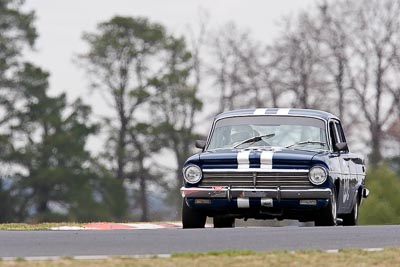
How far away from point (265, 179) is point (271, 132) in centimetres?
134

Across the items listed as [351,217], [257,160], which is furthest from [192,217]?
[351,217]

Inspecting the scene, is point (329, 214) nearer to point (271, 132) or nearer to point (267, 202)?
point (267, 202)

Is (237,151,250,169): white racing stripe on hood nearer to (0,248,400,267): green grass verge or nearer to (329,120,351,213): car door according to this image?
(329,120,351,213): car door

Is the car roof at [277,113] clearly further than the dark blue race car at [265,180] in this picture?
Yes

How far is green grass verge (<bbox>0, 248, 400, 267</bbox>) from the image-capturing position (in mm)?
12695

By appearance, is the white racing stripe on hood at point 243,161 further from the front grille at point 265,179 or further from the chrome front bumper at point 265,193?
the chrome front bumper at point 265,193

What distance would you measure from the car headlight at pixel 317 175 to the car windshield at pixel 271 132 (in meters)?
0.90

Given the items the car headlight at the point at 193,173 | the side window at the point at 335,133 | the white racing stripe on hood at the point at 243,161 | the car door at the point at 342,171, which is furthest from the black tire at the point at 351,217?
the car headlight at the point at 193,173

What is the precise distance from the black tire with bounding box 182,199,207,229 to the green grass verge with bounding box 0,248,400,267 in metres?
5.93

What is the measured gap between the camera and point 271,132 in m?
20.2

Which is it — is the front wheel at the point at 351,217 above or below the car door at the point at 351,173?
below

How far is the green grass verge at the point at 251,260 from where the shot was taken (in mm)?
12695

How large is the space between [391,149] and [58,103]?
1572 centimetres

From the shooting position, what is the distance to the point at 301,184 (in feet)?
62.4
